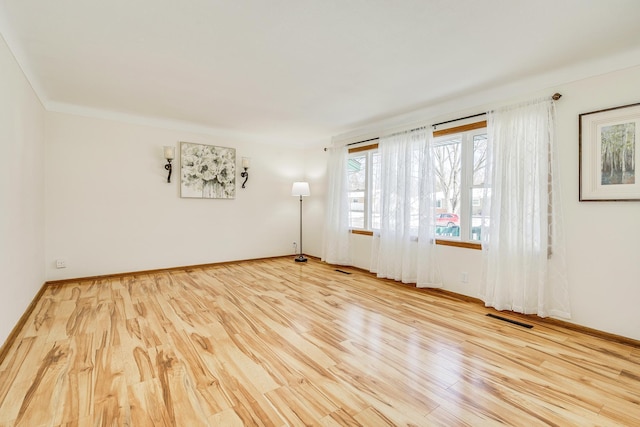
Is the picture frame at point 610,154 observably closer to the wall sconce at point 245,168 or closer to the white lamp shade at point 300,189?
the white lamp shade at point 300,189

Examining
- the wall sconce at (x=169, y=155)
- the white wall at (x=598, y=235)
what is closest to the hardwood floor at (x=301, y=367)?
the white wall at (x=598, y=235)

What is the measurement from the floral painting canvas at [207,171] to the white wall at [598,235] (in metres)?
4.52

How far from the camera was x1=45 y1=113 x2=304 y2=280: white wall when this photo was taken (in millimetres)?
4020

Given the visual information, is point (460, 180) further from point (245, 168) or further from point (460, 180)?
point (245, 168)

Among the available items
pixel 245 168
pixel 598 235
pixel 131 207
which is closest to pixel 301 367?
pixel 598 235

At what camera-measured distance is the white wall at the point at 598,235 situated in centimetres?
250

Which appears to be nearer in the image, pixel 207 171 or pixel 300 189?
pixel 207 171

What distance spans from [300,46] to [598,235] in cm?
311

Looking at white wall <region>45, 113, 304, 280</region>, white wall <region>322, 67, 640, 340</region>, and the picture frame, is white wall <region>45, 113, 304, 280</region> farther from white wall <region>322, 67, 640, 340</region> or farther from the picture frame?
the picture frame

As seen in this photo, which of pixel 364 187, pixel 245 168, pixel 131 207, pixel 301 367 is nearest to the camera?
pixel 301 367

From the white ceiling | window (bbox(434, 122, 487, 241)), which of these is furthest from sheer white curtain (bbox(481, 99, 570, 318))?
the white ceiling

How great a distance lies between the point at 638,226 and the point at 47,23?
4.89m

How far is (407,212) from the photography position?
4.18m

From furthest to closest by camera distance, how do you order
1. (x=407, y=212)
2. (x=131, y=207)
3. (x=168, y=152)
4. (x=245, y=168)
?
(x=245, y=168) < (x=168, y=152) < (x=131, y=207) < (x=407, y=212)
